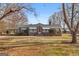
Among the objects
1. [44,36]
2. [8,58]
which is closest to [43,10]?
[44,36]

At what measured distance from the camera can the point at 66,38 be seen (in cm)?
178

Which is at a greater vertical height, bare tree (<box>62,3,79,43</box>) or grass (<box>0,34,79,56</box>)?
bare tree (<box>62,3,79,43</box>)

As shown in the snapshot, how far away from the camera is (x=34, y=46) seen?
178 centimetres

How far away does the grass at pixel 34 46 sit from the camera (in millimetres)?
1772

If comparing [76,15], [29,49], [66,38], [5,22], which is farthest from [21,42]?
[76,15]

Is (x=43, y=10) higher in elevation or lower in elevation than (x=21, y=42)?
higher

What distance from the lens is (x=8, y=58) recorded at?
178cm

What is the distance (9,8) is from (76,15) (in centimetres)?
51

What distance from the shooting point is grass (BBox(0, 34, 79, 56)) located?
69.8 inches

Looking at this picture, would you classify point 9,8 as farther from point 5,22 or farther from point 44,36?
point 44,36

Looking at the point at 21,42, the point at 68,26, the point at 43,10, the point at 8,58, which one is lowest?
the point at 8,58

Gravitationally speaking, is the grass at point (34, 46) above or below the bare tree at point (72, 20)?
below

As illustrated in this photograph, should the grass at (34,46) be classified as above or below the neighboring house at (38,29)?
below

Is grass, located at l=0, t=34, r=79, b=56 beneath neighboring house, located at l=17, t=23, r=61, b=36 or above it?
beneath
